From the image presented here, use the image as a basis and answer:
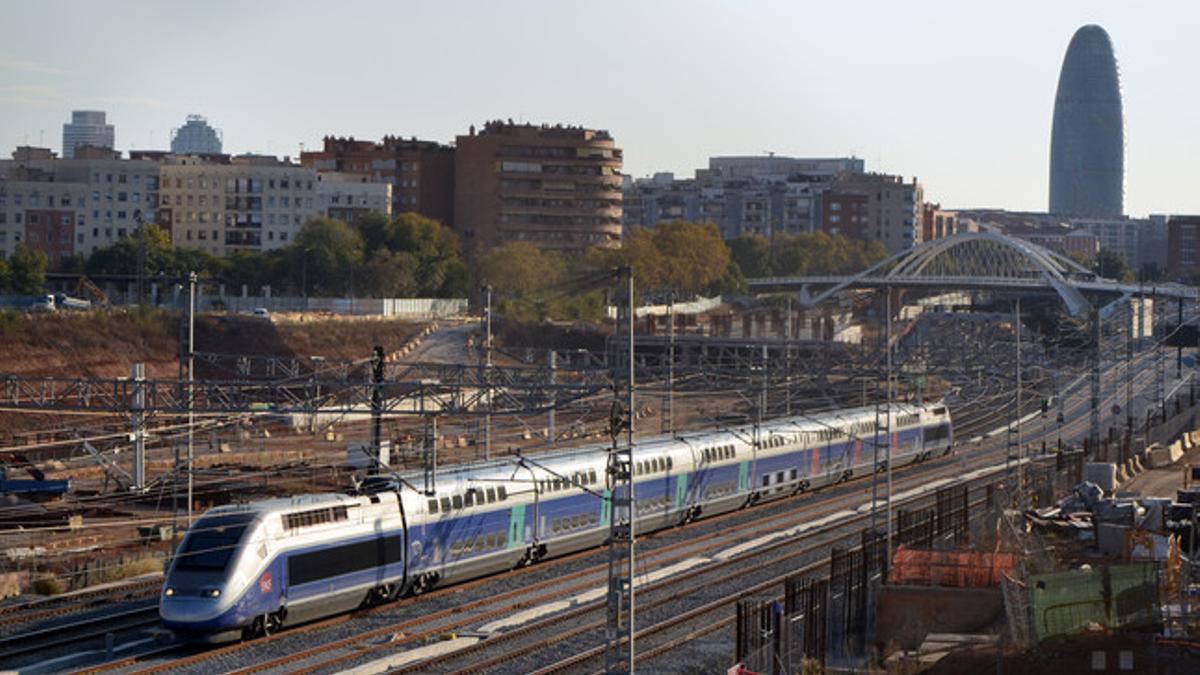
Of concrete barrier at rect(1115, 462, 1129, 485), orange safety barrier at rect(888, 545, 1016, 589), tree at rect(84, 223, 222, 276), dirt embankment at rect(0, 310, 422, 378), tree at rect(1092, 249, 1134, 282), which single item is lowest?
concrete barrier at rect(1115, 462, 1129, 485)

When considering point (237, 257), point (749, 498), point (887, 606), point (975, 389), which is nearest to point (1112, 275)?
point (237, 257)

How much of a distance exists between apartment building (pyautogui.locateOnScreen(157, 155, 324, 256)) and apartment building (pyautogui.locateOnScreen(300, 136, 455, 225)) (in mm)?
20467

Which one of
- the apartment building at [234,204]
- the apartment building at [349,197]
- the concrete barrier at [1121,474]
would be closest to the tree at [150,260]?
the apartment building at [234,204]

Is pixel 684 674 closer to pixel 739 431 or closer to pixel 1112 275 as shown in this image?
pixel 739 431

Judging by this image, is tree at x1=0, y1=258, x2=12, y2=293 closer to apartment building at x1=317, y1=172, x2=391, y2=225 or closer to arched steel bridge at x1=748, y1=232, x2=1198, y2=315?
apartment building at x1=317, y1=172, x2=391, y2=225

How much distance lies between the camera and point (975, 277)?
486ft

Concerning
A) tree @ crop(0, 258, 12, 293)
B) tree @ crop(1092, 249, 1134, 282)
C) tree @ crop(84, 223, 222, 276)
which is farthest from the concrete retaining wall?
tree @ crop(1092, 249, 1134, 282)

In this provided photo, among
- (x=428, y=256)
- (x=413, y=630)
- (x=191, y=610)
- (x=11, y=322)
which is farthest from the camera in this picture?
(x=428, y=256)

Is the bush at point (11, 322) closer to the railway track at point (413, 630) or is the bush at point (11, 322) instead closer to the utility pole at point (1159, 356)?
the utility pole at point (1159, 356)

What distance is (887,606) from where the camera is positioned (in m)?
27.0

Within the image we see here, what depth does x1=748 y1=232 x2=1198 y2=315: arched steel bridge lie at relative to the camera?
5359 inches

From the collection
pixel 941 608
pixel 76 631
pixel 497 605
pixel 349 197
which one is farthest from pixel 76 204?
pixel 941 608

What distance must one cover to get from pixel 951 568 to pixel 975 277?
123073 millimetres

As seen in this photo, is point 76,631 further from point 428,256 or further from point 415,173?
point 415,173
